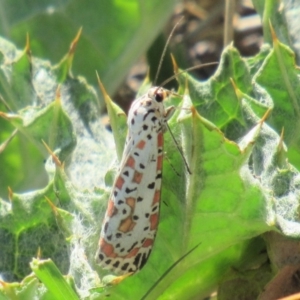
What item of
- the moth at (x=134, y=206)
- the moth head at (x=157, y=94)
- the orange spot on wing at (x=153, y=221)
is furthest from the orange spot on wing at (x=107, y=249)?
the moth head at (x=157, y=94)

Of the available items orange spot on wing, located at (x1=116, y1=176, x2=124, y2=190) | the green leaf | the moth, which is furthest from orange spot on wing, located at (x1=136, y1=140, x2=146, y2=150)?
the green leaf

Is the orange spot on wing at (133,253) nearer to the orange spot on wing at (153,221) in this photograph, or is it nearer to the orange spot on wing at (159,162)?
the orange spot on wing at (153,221)

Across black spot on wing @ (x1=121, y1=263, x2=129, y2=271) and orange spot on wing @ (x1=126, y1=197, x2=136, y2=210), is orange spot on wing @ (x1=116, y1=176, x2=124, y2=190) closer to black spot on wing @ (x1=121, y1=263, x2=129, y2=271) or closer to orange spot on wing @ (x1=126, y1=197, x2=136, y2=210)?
orange spot on wing @ (x1=126, y1=197, x2=136, y2=210)

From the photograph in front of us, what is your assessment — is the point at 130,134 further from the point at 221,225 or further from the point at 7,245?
the point at 7,245

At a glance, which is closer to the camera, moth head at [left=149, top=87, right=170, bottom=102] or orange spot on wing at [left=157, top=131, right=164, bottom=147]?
orange spot on wing at [left=157, top=131, right=164, bottom=147]

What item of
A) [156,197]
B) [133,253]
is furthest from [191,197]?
[133,253]

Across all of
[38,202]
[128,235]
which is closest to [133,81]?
[38,202]

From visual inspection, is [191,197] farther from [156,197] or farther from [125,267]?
[125,267]

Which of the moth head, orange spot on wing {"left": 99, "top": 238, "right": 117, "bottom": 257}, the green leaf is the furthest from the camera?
the moth head
